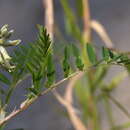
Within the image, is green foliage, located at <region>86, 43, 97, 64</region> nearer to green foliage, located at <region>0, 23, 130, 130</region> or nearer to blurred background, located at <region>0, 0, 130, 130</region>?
green foliage, located at <region>0, 23, 130, 130</region>

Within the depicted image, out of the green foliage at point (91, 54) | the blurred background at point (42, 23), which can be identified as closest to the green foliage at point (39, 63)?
the green foliage at point (91, 54)

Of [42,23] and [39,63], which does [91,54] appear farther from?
[42,23]

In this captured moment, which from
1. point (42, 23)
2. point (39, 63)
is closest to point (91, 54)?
point (39, 63)

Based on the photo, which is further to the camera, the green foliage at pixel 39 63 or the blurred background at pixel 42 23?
the blurred background at pixel 42 23

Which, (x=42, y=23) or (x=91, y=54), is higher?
(x=42, y=23)

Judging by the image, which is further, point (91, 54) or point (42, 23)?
point (42, 23)

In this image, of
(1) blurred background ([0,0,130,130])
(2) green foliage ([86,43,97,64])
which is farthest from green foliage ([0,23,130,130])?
(1) blurred background ([0,0,130,130])

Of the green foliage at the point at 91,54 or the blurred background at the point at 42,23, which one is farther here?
the blurred background at the point at 42,23

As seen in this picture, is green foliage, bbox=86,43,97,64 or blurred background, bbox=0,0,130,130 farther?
blurred background, bbox=0,0,130,130

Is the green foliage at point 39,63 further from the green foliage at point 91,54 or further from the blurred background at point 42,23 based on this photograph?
the blurred background at point 42,23

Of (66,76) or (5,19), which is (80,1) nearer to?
(66,76)
